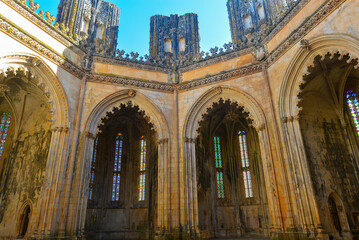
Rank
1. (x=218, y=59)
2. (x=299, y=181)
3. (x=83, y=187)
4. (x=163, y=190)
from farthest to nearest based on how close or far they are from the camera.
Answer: (x=218, y=59), (x=163, y=190), (x=83, y=187), (x=299, y=181)

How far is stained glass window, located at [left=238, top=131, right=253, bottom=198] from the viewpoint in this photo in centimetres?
2049

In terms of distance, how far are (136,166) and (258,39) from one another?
539 inches

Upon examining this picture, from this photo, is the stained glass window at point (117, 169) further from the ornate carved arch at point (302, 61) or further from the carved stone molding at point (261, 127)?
the ornate carved arch at point (302, 61)

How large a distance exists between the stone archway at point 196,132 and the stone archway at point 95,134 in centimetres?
126

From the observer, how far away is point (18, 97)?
1702cm

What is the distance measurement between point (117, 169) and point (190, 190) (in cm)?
908

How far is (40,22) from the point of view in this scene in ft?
44.1

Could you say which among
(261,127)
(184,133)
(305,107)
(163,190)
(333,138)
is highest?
(305,107)

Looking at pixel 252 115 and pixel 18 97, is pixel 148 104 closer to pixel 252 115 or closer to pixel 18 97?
pixel 252 115

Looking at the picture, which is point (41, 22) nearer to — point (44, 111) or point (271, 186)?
point (44, 111)

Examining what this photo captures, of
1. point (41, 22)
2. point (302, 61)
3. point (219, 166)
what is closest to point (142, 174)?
point (219, 166)

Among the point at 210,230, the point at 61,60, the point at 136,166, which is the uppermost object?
the point at 61,60

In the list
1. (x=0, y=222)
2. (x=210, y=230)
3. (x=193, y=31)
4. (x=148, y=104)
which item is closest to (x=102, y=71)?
(x=148, y=104)

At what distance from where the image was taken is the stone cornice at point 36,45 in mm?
11746
